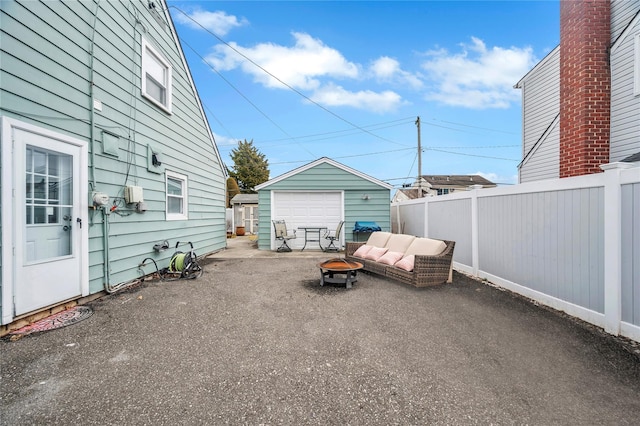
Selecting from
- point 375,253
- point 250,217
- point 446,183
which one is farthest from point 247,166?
point 375,253

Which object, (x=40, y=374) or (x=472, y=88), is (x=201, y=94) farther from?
(x=472, y=88)

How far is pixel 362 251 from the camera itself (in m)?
5.86

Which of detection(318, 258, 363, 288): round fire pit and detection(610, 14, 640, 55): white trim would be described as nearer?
detection(318, 258, 363, 288): round fire pit

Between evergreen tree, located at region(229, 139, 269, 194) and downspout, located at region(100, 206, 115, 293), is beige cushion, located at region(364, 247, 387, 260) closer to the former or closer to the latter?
downspout, located at region(100, 206, 115, 293)

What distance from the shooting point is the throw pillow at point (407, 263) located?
4.58 meters

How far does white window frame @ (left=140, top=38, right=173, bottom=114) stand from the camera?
5.09m

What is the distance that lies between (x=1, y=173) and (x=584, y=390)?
17.4 ft

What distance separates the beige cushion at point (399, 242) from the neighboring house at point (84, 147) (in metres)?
4.75

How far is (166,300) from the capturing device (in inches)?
148

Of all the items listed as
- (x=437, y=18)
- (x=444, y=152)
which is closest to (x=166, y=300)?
(x=437, y=18)

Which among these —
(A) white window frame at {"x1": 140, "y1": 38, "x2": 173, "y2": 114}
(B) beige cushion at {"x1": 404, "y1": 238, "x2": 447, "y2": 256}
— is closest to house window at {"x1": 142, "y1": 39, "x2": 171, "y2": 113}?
(A) white window frame at {"x1": 140, "y1": 38, "x2": 173, "y2": 114}

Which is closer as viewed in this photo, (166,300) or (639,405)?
(639,405)

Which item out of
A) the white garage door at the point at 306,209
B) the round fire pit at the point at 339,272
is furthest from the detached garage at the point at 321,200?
the round fire pit at the point at 339,272

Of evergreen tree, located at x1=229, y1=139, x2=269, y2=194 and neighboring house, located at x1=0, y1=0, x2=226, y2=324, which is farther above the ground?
evergreen tree, located at x1=229, y1=139, x2=269, y2=194
